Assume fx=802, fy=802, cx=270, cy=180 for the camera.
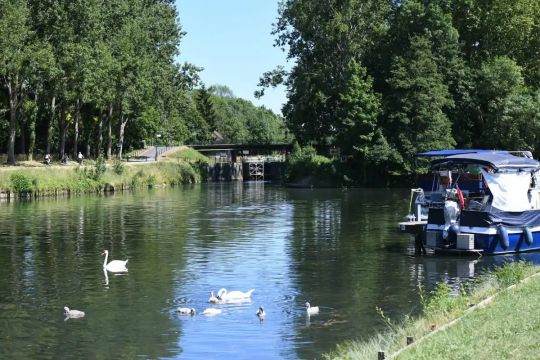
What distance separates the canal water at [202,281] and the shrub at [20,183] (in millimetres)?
22880

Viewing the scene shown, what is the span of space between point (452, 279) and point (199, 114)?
521 feet

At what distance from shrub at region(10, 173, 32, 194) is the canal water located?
901 inches

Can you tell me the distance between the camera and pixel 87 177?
92250mm

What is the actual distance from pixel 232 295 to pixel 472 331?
35.5ft

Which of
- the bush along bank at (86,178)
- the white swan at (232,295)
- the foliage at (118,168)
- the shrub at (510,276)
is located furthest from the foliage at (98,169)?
the shrub at (510,276)

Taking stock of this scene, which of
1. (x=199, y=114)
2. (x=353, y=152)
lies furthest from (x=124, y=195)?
(x=199, y=114)

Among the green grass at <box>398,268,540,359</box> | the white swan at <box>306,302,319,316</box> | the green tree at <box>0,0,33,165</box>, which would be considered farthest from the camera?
the green tree at <box>0,0,33,165</box>

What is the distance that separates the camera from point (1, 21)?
7656cm

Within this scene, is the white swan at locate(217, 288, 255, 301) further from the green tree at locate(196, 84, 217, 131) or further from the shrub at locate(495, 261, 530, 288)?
the green tree at locate(196, 84, 217, 131)

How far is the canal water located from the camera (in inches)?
836

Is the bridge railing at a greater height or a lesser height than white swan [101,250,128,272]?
greater

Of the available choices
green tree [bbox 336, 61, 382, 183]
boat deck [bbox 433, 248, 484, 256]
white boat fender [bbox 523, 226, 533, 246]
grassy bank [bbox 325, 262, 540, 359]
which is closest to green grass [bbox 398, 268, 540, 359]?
grassy bank [bbox 325, 262, 540, 359]

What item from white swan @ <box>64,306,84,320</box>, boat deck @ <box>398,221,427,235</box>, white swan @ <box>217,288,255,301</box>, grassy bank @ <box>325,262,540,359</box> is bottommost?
white swan @ <box>64,306,84,320</box>

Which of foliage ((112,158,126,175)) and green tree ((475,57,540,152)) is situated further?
foliage ((112,158,126,175))
